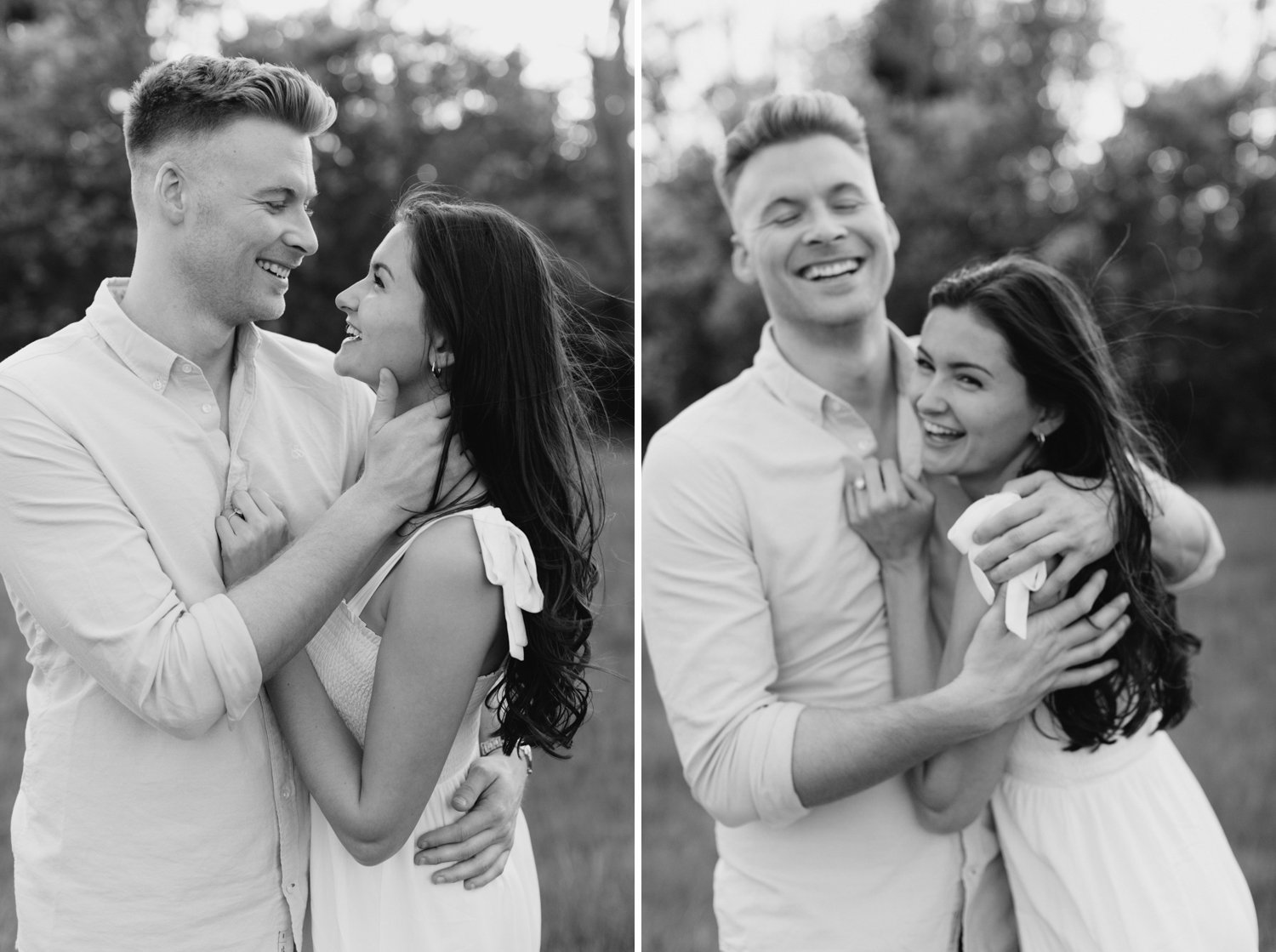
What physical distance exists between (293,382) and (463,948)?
1029 millimetres

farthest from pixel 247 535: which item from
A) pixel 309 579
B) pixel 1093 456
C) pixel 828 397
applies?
pixel 1093 456

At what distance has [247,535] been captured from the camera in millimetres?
2008

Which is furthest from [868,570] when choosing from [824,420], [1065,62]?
[1065,62]

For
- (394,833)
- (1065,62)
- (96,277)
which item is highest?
(1065,62)

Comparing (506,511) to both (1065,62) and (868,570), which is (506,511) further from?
(1065,62)

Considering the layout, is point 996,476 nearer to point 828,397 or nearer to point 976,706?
point 828,397

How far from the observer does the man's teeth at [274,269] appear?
212cm

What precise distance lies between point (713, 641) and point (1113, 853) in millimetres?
819

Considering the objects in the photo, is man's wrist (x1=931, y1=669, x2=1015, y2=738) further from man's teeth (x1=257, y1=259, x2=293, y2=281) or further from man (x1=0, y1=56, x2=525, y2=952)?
man's teeth (x1=257, y1=259, x2=293, y2=281)

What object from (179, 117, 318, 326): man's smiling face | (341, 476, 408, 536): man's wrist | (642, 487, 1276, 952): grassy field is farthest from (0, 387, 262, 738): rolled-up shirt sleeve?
(642, 487, 1276, 952): grassy field

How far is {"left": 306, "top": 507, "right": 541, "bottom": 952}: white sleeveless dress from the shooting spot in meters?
2.07

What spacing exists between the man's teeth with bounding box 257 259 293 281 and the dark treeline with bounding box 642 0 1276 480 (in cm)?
771

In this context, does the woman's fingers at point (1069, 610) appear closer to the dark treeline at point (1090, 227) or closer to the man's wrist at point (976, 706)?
the man's wrist at point (976, 706)

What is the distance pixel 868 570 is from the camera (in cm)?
250
